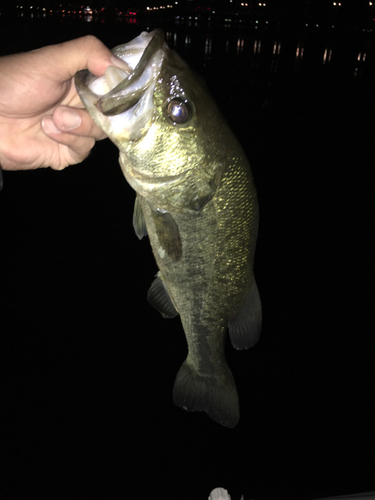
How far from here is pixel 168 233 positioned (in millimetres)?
1663

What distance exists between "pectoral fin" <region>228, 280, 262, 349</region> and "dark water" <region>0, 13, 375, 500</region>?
308 centimetres

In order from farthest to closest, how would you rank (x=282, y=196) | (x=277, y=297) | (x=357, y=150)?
(x=357, y=150), (x=282, y=196), (x=277, y=297)

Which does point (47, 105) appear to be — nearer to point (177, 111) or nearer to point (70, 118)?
point (70, 118)

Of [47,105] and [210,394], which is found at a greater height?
[47,105]

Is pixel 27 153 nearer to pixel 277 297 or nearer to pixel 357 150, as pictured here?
pixel 277 297

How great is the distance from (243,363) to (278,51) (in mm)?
28263

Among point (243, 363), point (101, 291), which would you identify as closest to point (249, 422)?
point (243, 363)

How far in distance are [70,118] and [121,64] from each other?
432 mm

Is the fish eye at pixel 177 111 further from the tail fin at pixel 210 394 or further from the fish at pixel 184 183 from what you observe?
the tail fin at pixel 210 394

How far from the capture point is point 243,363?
5.59 meters

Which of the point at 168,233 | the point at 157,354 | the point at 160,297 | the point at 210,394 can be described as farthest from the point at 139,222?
the point at 157,354

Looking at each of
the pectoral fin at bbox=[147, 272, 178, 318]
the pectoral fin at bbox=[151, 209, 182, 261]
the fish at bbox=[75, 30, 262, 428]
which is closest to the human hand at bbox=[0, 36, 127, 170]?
the fish at bbox=[75, 30, 262, 428]

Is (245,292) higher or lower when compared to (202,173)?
lower

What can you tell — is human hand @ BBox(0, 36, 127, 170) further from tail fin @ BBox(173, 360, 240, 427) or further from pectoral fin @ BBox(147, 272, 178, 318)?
tail fin @ BBox(173, 360, 240, 427)
